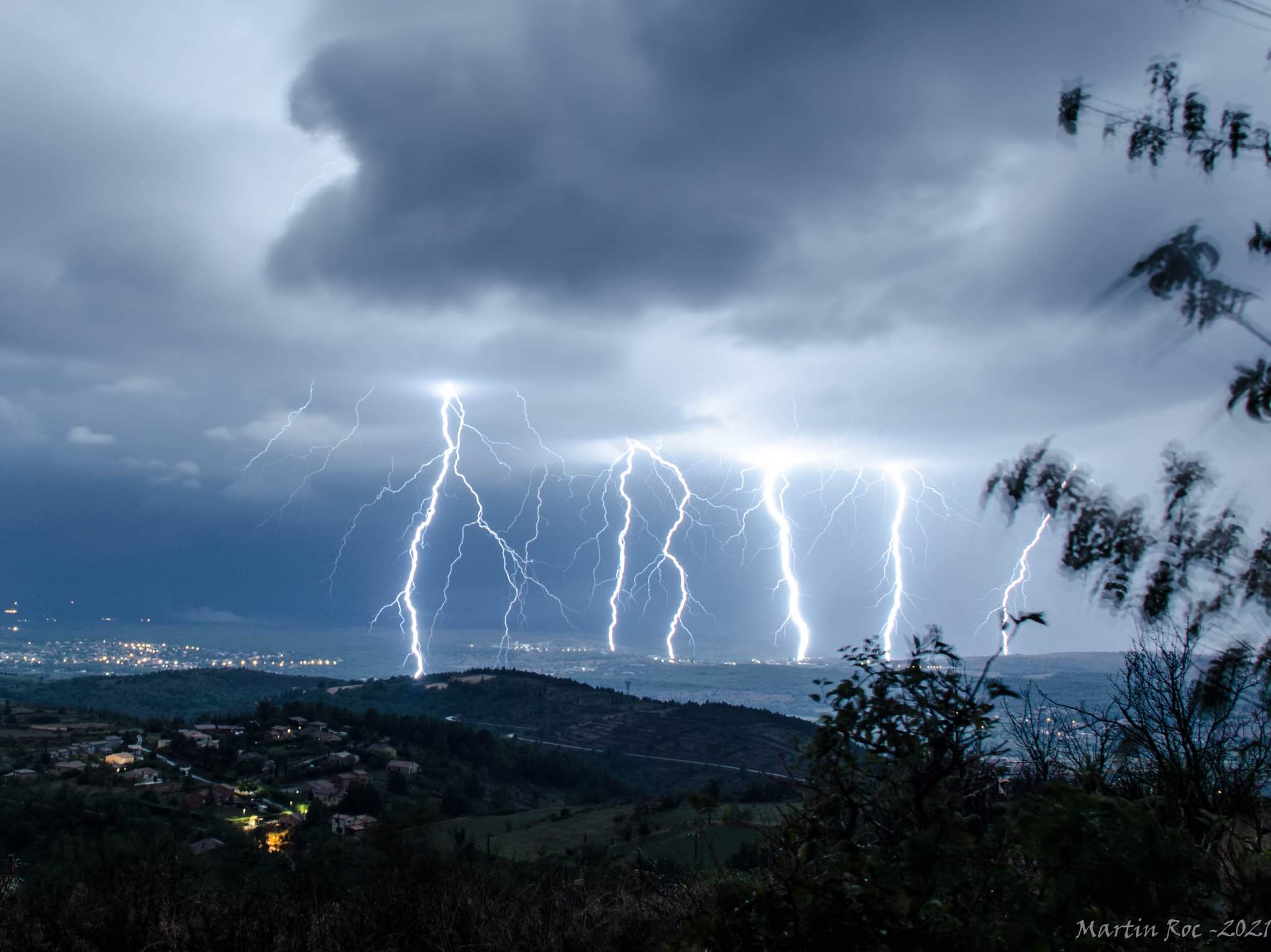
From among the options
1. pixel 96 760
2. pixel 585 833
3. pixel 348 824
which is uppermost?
pixel 348 824

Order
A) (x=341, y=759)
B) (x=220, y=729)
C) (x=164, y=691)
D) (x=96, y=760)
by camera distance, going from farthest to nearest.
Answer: (x=164, y=691) → (x=220, y=729) → (x=341, y=759) → (x=96, y=760)

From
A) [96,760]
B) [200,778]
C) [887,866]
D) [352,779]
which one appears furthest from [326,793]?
[887,866]

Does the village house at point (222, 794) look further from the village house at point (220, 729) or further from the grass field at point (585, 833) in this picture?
the village house at point (220, 729)

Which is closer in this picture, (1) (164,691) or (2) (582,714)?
(2) (582,714)

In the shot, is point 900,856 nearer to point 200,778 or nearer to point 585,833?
point 585,833

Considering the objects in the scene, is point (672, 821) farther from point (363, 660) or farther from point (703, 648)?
point (363, 660)

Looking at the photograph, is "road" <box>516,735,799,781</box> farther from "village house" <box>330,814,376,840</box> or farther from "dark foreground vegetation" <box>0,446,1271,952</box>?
"dark foreground vegetation" <box>0,446,1271,952</box>

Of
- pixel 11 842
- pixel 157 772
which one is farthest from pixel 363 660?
pixel 11 842

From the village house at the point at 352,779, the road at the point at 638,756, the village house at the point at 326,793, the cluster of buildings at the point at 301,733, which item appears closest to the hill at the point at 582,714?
the road at the point at 638,756
